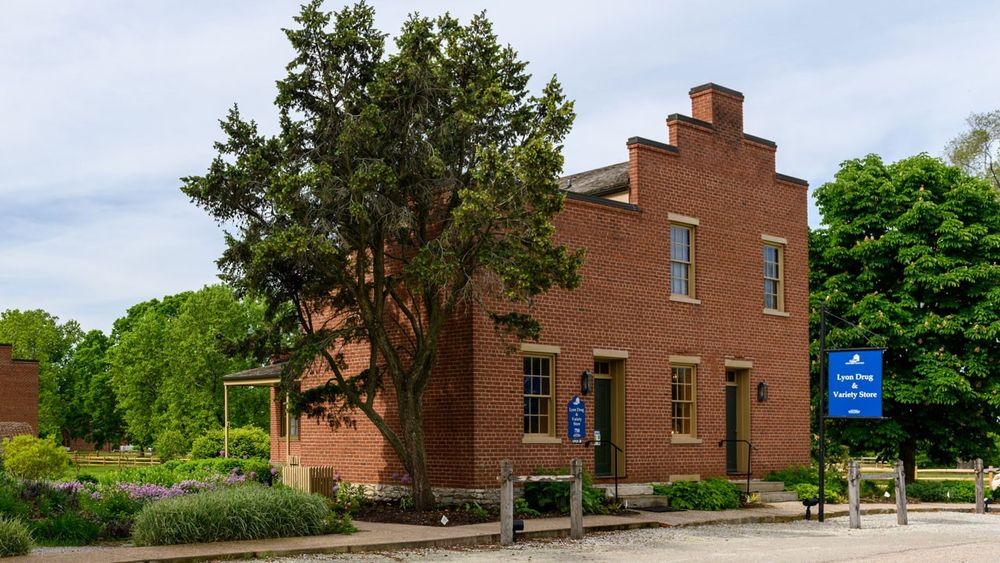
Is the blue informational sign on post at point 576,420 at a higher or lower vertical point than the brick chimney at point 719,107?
lower

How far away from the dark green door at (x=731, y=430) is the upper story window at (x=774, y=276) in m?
2.70

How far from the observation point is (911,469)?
1303 inches

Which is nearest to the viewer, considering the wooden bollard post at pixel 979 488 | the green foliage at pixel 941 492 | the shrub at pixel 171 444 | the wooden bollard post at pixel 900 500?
the wooden bollard post at pixel 900 500

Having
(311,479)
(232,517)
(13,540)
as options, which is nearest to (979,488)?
(311,479)

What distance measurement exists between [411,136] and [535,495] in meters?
7.15

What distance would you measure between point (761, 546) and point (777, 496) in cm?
886

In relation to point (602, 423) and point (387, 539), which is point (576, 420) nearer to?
point (602, 423)

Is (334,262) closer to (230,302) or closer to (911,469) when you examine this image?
(911,469)

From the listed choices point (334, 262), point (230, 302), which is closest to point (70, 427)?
point (230, 302)

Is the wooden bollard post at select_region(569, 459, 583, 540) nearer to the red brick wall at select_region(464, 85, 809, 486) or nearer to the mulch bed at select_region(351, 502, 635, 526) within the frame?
the mulch bed at select_region(351, 502, 635, 526)

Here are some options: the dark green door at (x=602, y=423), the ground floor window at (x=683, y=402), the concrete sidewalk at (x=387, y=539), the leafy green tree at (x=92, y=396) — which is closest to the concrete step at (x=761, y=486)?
the ground floor window at (x=683, y=402)

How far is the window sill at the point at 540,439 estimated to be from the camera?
21.8 metres

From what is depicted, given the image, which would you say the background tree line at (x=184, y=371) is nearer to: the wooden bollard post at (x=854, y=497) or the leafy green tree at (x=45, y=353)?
the leafy green tree at (x=45, y=353)

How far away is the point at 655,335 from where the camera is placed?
24.3 metres
